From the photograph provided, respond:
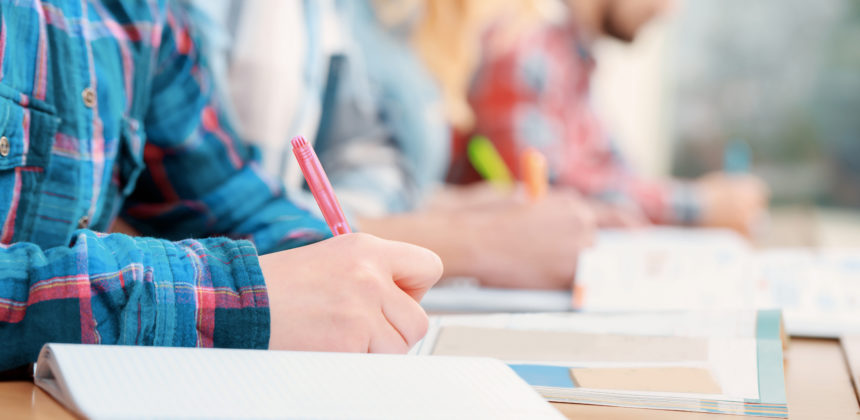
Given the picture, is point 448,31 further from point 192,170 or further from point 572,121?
point 192,170

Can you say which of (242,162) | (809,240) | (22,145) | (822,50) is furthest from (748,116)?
(22,145)

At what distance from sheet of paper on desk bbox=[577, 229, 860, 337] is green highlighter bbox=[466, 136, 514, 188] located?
0.68 metres

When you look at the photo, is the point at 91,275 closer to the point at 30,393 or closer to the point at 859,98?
the point at 30,393

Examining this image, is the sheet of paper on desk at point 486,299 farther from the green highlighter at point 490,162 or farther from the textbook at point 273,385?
the green highlighter at point 490,162

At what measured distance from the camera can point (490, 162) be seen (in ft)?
4.71

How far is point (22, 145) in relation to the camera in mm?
396

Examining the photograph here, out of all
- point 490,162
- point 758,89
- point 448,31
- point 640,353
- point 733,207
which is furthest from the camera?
point 758,89

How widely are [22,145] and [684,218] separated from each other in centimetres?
115

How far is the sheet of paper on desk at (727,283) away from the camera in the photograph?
53 centimetres

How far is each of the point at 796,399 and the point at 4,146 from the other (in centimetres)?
37

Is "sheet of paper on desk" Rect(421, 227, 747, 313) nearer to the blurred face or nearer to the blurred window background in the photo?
the blurred face

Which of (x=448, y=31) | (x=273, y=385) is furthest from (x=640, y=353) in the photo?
(x=448, y=31)

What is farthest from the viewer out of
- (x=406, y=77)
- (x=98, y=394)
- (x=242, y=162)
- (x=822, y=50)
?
(x=822, y=50)

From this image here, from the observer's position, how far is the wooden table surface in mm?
262
